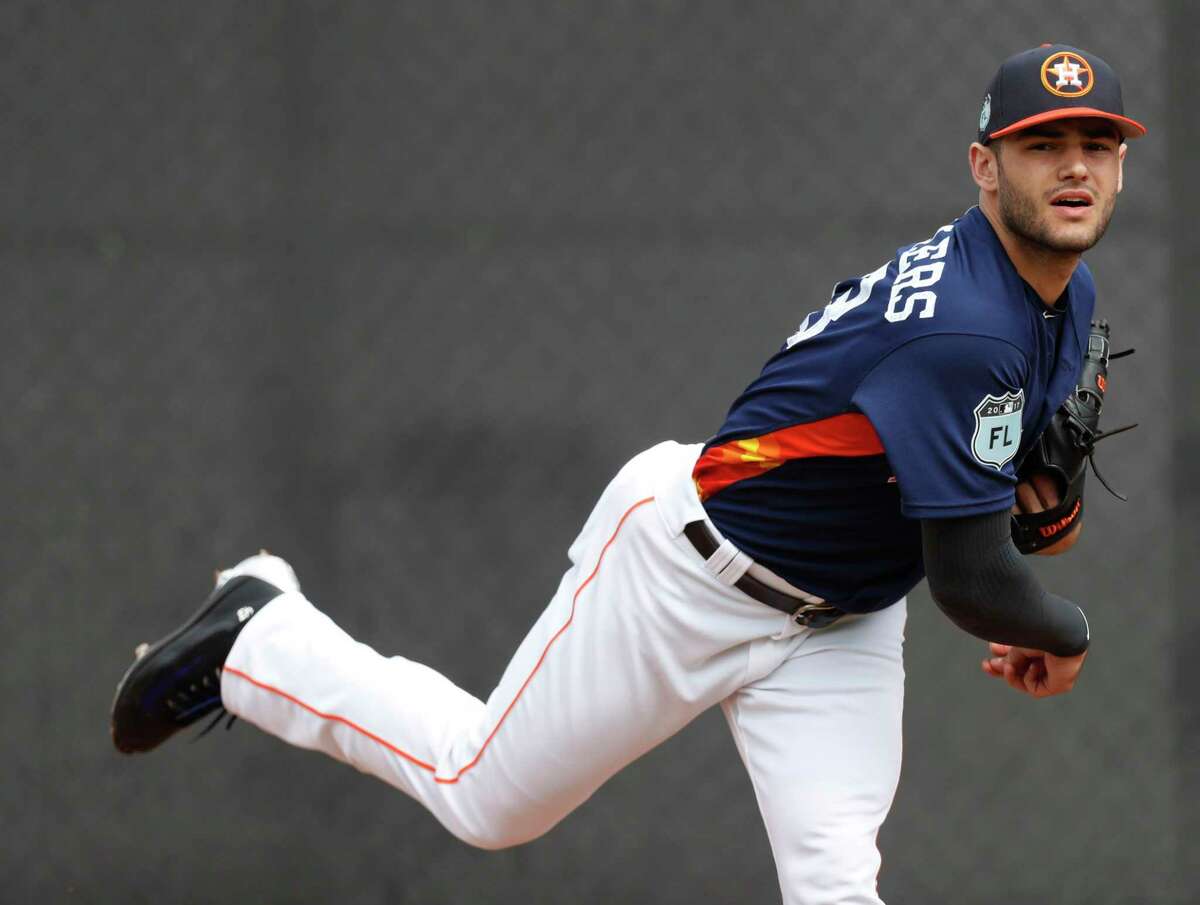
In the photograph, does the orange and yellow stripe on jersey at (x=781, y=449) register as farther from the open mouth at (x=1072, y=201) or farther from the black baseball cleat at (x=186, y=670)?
the black baseball cleat at (x=186, y=670)

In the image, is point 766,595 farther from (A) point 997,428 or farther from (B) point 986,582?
(A) point 997,428

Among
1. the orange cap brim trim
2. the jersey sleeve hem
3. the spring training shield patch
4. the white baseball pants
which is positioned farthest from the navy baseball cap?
the white baseball pants

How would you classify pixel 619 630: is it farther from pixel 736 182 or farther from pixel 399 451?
pixel 736 182

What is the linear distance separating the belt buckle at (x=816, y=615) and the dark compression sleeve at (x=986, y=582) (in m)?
0.20

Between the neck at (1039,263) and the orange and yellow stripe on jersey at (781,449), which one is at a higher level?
the neck at (1039,263)

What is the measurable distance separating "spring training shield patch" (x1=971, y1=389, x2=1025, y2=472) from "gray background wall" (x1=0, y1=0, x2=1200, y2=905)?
1279mm

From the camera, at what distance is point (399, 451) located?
126 inches

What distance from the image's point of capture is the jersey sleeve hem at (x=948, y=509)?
76.2 inches

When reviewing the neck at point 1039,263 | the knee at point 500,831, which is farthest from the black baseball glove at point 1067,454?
the knee at point 500,831

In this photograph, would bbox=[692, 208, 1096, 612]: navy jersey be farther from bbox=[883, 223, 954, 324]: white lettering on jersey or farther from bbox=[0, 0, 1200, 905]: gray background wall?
bbox=[0, 0, 1200, 905]: gray background wall

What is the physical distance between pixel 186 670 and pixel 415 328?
2.89 feet

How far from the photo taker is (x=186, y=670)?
8.63 feet

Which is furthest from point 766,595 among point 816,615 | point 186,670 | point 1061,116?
point 186,670

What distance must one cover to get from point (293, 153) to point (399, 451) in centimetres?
62
